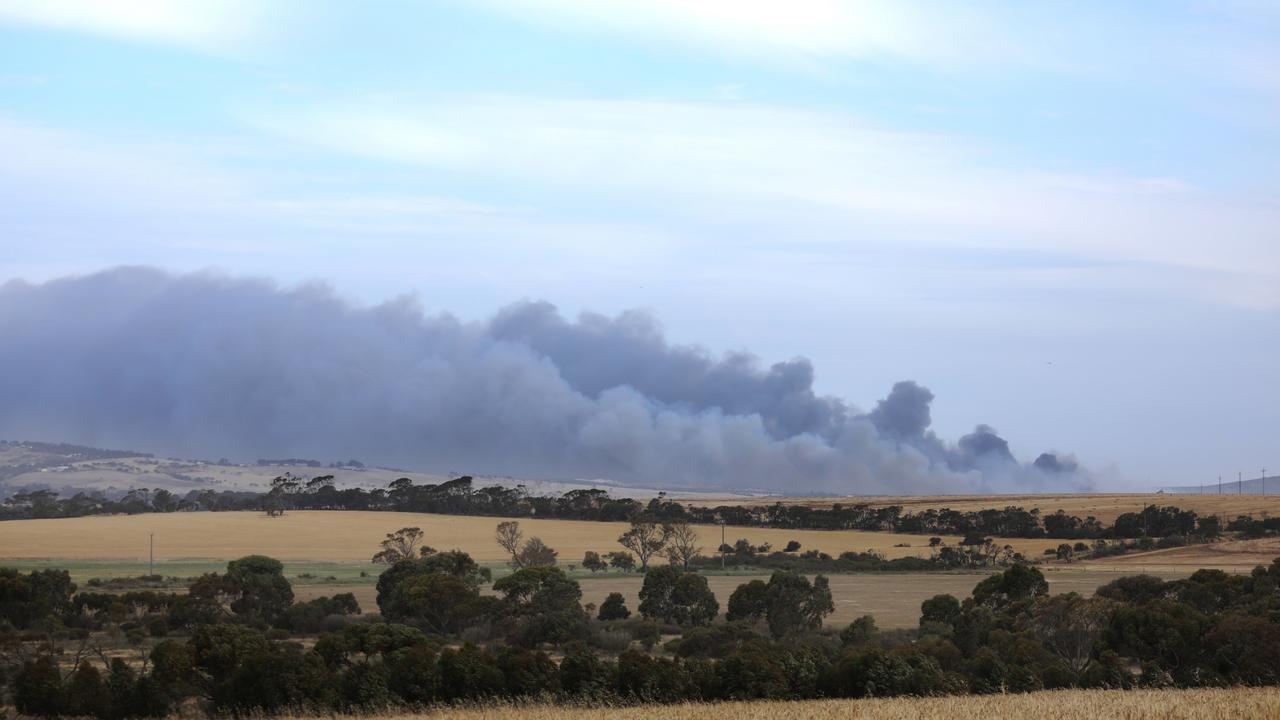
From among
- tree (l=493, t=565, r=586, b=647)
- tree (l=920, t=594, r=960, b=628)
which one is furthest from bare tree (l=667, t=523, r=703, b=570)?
tree (l=920, t=594, r=960, b=628)

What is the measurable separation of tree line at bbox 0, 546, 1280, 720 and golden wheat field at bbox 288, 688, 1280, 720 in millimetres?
4640

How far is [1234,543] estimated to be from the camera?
128 metres

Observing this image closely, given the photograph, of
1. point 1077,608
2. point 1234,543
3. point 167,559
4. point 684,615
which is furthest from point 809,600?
point 167,559

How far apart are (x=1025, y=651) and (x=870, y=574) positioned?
69621mm

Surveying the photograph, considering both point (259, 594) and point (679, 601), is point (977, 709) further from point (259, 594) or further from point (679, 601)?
point (259, 594)

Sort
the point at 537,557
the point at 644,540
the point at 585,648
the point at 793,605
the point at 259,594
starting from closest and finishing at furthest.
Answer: the point at 585,648 → the point at 793,605 → the point at 259,594 → the point at 537,557 → the point at 644,540

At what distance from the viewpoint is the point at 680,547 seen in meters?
128

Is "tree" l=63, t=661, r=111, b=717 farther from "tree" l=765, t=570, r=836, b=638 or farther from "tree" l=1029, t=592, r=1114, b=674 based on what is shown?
"tree" l=765, t=570, r=836, b=638

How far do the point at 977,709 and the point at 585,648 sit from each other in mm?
20695

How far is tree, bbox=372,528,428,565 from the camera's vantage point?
13112 centimetres

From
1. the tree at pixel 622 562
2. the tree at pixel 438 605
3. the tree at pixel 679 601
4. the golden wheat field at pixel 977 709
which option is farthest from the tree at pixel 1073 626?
the tree at pixel 622 562

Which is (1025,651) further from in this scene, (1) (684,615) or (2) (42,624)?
(2) (42,624)

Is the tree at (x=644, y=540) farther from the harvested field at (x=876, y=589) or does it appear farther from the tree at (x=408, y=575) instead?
the tree at (x=408, y=575)

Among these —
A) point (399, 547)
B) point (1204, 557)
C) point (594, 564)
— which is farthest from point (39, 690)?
point (399, 547)
